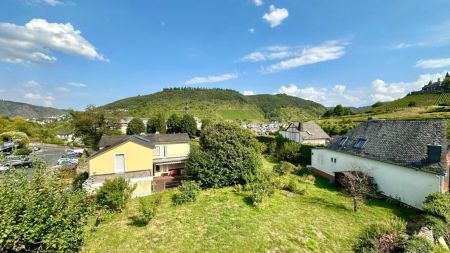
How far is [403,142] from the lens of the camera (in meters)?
16.8

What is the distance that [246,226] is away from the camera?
11.1 meters

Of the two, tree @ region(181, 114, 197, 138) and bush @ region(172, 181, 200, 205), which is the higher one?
tree @ region(181, 114, 197, 138)

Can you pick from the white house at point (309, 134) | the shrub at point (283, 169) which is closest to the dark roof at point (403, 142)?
the shrub at point (283, 169)

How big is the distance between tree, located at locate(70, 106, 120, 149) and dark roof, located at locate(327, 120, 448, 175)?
4810 cm

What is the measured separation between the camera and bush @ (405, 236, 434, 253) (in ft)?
28.2

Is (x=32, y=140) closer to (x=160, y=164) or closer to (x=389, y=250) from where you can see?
(x=160, y=164)

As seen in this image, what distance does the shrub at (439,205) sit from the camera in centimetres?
1159

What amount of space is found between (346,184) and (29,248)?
19.4 meters

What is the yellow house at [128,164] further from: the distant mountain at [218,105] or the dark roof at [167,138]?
the distant mountain at [218,105]

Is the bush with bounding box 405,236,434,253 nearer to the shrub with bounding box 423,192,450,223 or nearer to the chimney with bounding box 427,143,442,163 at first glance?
the shrub with bounding box 423,192,450,223

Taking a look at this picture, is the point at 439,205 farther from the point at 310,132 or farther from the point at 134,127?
the point at 134,127

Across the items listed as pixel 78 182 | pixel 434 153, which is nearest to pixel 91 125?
pixel 78 182

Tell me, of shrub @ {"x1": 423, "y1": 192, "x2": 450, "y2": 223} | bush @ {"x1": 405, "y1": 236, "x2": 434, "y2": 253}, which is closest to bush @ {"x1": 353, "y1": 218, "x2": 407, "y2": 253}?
bush @ {"x1": 405, "y1": 236, "x2": 434, "y2": 253}

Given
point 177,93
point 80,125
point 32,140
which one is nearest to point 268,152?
point 80,125
